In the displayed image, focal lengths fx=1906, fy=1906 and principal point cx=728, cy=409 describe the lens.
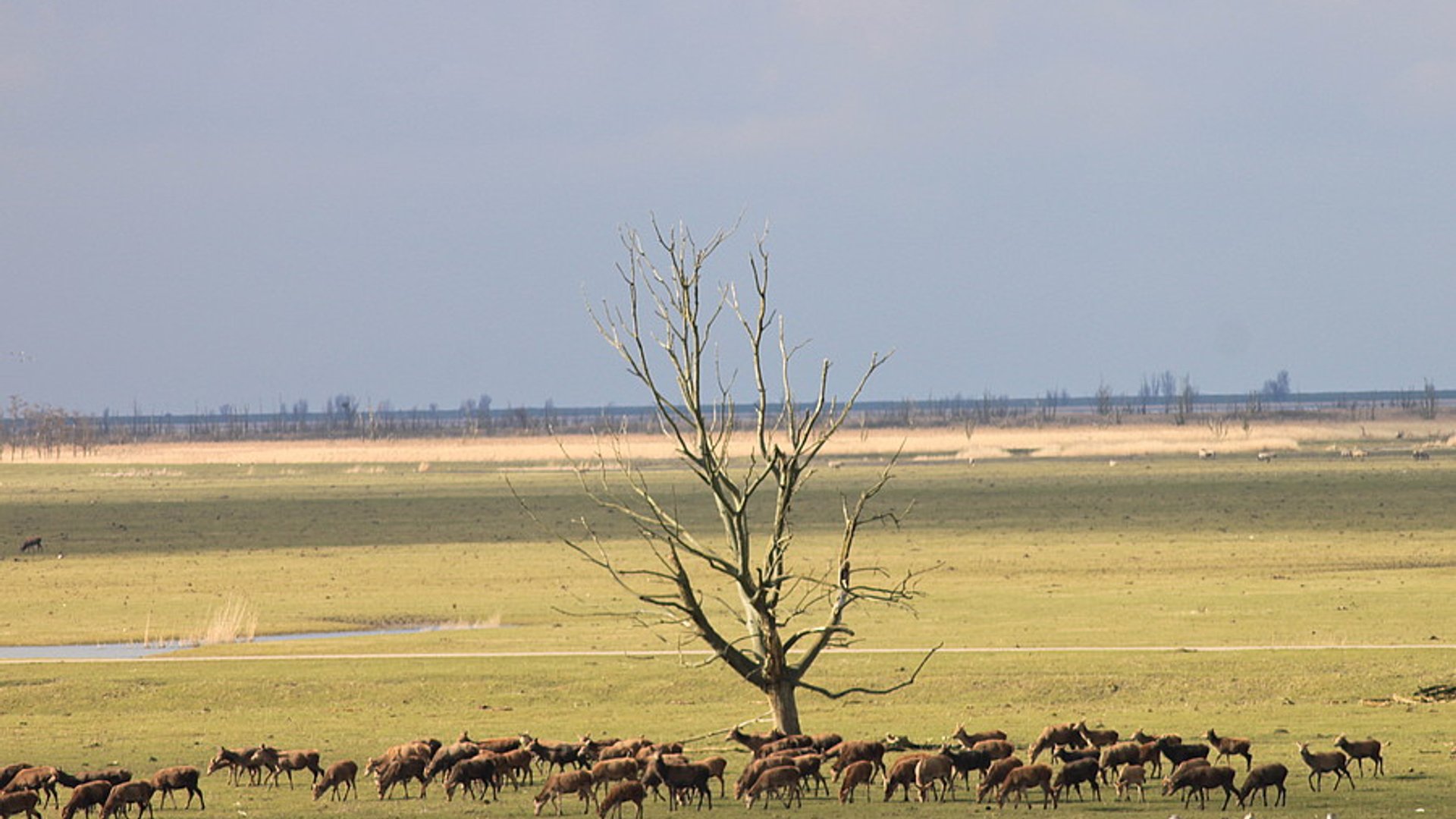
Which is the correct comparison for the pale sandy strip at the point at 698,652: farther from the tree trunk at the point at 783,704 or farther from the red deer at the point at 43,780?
the red deer at the point at 43,780

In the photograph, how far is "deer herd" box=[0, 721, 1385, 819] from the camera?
1755 cm

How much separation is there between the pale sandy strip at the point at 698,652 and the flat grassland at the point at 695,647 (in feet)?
0.45

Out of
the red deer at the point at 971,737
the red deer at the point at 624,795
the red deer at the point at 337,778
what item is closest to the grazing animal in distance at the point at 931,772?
the red deer at the point at 971,737

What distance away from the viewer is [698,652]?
33.6m

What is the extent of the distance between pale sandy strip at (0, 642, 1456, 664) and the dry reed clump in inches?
145

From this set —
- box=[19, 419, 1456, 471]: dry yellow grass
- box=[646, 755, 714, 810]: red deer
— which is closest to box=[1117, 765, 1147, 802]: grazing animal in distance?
box=[646, 755, 714, 810]: red deer

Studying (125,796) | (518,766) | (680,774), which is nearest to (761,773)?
(680,774)

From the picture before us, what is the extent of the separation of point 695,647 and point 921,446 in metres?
122

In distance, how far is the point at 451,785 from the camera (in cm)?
1842

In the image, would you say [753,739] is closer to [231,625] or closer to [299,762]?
[299,762]

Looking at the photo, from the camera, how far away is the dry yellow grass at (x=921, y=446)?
13775 centimetres

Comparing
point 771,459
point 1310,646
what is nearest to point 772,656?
point 771,459

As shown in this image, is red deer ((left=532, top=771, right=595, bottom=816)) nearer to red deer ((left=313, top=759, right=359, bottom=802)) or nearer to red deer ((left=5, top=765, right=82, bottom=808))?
red deer ((left=313, top=759, right=359, bottom=802))

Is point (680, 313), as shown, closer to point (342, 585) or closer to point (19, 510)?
point (342, 585)
